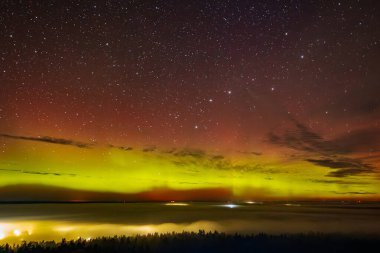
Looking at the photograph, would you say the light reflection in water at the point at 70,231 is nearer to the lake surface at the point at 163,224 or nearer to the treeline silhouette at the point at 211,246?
the lake surface at the point at 163,224

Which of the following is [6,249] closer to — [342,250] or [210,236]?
[210,236]

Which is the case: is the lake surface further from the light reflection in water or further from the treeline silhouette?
the treeline silhouette

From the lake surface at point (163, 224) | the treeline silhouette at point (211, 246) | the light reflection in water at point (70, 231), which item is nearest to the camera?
the treeline silhouette at point (211, 246)

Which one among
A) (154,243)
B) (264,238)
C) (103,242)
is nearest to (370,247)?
(264,238)

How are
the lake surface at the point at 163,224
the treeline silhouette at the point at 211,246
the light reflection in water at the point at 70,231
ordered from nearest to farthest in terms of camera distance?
the treeline silhouette at the point at 211,246 → the light reflection in water at the point at 70,231 → the lake surface at the point at 163,224

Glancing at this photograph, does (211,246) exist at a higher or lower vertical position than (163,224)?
higher

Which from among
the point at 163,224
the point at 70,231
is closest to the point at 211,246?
the point at 70,231

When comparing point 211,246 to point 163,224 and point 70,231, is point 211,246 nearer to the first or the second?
point 70,231

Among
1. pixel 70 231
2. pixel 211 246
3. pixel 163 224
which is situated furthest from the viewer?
pixel 163 224

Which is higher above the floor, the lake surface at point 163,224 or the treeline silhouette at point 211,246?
the treeline silhouette at point 211,246

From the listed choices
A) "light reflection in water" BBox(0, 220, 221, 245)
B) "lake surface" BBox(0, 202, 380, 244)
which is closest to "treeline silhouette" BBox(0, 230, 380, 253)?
"light reflection in water" BBox(0, 220, 221, 245)

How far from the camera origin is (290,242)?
72.2 feet

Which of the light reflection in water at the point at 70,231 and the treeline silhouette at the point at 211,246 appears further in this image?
the light reflection in water at the point at 70,231

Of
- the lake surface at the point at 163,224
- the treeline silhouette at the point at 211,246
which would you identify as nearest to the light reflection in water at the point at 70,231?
the lake surface at the point at 163,224
